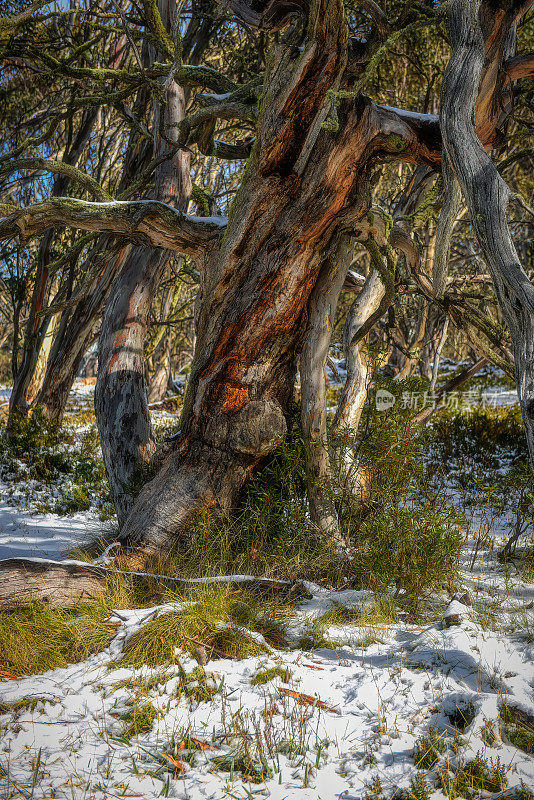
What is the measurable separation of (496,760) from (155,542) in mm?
2377

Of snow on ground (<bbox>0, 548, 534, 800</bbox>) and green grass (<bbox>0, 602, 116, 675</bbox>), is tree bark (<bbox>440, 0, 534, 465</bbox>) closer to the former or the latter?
snow on ground (<bbox>0, 548, 534, 800</bbox>)

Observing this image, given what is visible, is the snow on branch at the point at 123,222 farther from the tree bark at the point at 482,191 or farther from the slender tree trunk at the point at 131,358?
the tree bark at the point at 482,191

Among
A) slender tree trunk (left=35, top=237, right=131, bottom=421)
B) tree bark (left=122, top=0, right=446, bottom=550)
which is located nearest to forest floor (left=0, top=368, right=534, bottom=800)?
tree bark (left=122, top=0, right=446, bottom=550)

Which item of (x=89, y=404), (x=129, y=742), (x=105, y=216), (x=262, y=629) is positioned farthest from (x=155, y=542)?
(x=89, y=404)

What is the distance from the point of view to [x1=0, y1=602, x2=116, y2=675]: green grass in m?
2.71

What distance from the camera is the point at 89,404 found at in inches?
579

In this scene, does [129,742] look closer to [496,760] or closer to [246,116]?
[496,760]

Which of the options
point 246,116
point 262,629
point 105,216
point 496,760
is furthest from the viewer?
point 246,116

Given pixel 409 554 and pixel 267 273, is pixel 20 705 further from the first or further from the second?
pixel 267 273

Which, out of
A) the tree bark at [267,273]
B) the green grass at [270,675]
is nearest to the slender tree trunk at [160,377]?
the tree bark at [267,273]

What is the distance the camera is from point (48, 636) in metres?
2.86

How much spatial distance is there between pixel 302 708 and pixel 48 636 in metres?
1.32

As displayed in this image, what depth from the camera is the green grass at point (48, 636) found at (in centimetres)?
271

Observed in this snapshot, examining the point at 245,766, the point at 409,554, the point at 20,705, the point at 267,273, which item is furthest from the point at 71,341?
the point at 245,766
